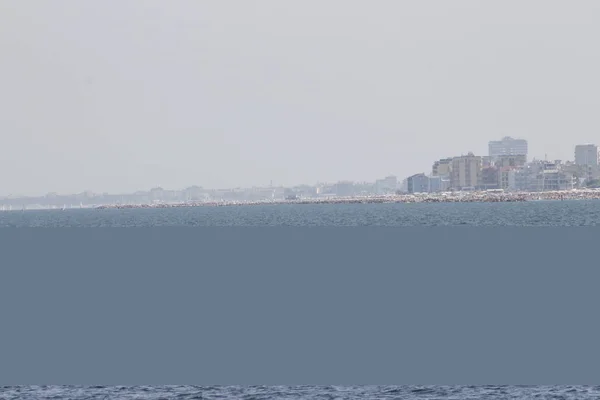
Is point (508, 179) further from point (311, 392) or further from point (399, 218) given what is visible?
point (311, 392)

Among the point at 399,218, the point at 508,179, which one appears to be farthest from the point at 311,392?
the point at 508,179

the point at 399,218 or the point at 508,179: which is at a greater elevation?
the point at 508,179

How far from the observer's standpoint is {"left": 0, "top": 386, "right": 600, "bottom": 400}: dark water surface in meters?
17.0

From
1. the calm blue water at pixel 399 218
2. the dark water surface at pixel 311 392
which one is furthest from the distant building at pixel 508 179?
the dark water surface at pixel 311 392

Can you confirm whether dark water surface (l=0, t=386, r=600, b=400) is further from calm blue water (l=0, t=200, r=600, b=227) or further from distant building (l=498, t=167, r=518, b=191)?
distant building (l=498, t=167, r=518, b=191)

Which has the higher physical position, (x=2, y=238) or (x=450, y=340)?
(x=2, y=238)

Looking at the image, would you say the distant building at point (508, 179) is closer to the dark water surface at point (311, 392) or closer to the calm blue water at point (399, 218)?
the calm blue water at point (399, 218)

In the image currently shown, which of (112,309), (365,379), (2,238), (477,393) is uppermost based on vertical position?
(2,238)

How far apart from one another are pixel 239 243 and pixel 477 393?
6.77 metres

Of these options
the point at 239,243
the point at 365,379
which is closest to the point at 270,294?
the point at 239,243

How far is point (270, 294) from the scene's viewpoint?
11.9 meters

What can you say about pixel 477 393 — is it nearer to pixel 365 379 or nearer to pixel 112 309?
pixel 365 379

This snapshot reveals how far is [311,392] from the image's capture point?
1758 cm

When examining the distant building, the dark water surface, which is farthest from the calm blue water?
the distant building
